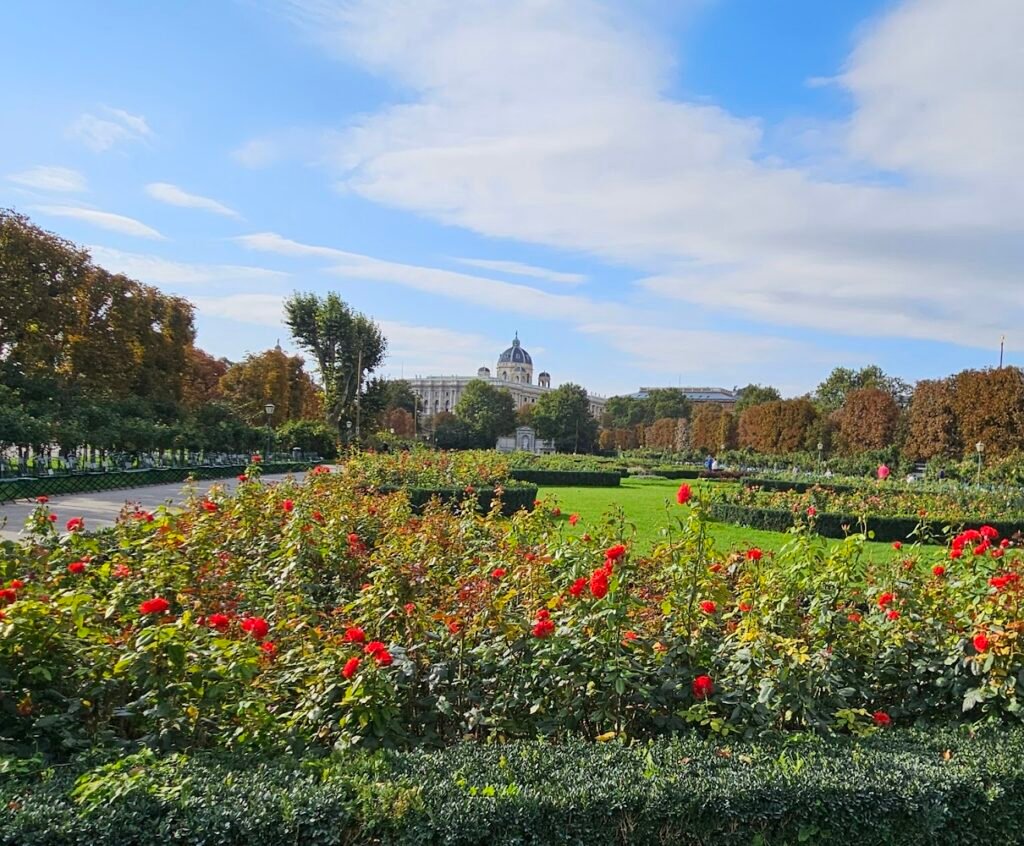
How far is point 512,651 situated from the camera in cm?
309

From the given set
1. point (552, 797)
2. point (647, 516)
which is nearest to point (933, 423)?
point (647, 516)

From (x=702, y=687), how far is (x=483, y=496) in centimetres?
1195

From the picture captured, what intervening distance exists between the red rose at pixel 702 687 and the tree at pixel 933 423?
3626cm

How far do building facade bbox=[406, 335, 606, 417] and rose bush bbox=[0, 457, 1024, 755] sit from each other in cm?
9497

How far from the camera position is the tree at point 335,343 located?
39.3m

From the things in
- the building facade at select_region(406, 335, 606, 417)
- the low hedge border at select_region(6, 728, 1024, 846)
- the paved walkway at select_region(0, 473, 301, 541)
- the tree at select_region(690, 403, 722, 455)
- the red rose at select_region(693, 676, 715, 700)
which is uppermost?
the building facade at select_region(406, 335, 606, 417)

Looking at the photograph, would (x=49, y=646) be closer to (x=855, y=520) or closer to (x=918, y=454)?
(x=855, y=520)

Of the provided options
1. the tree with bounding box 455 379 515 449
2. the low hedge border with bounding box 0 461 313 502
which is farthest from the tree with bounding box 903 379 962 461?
the low hedge border with bounding box 0 461 313 502

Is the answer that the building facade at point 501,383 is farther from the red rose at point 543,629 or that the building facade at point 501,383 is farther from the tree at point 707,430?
the red rose at point 543,629

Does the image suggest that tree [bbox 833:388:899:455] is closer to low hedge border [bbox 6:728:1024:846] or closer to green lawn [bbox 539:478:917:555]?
green lawn [bbox 539:478:917:555]

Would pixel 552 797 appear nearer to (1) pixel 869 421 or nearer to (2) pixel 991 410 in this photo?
(2) pixel 991 410

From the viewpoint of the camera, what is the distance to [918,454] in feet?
119

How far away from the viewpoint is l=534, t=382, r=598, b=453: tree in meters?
65.4

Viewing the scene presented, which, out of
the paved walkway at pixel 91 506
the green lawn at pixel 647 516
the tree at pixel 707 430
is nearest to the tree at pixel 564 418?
the tree at pixel 707 430
